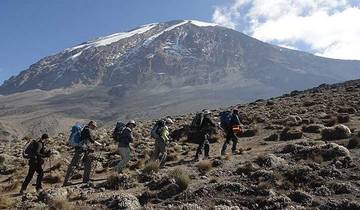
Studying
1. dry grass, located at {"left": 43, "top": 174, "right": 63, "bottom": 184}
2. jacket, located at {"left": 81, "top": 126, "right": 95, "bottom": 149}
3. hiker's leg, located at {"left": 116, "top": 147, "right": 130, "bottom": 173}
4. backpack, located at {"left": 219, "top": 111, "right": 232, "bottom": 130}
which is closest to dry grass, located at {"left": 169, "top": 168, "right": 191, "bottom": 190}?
hiker's leg, located at {"left": 116, "top": 147, "right": 130, "bottom": 173}

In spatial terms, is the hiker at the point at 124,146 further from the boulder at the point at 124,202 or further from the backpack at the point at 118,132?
the boulder at the point at 124,202

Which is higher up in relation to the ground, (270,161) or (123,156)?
(123,156)

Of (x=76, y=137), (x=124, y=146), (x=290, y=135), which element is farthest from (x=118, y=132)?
(x=290, y=135)

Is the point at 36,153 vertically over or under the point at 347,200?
over

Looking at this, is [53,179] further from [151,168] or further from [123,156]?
[151,168]

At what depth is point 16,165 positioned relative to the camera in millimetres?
26250

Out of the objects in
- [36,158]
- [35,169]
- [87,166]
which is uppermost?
[36,158]

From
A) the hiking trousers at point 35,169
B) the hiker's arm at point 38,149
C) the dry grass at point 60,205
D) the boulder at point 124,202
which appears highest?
the hiker's arm at point 38,149

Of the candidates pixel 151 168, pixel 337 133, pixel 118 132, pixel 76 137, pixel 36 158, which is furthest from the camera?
pixel 337 133

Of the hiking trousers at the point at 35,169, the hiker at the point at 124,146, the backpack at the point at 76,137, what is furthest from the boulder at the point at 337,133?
the hiking trousers at the point at 35,169

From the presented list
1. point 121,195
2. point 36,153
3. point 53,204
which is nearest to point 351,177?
point 121,195

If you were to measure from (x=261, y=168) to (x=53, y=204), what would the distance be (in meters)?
6.64

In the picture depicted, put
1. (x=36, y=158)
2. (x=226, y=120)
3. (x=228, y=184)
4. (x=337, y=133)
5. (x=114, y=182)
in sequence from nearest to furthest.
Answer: (x=228, y=184) < (x=114, y=182) < (x=36, y=158) < (x=226, y=120) < (x=337, y=133)

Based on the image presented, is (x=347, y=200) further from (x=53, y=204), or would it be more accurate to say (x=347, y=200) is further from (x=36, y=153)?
(x=36, y=153)
